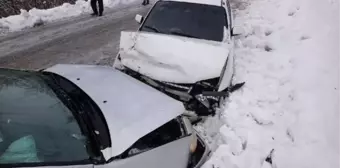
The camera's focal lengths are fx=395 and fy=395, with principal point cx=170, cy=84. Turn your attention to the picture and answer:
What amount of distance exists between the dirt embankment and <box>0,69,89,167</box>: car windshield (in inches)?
453

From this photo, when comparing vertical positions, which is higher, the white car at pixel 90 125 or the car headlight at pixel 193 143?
the white car at pixel 90 125

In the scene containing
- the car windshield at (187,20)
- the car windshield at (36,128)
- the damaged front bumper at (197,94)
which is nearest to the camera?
the car windshield at (36,128)

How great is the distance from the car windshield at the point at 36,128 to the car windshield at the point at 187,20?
3.20 m

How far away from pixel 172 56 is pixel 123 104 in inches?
85.0

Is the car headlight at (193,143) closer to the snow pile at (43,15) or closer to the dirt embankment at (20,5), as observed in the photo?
the snow pile at (43,15)

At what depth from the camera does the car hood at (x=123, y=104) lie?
319 centimetres

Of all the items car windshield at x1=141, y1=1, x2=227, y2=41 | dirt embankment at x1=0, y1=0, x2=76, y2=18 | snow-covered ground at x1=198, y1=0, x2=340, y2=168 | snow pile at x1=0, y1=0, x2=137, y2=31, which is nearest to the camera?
snow-covered ground at x1=198, y1=0, x2=340, y2=168

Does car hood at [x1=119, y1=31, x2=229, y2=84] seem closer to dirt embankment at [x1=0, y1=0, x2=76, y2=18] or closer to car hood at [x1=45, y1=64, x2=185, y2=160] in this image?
car hood at [x1=45, y1=64, x2=185, y2=160]

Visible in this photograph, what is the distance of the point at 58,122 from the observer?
3219 millimetres

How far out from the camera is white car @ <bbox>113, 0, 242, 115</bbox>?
534cm

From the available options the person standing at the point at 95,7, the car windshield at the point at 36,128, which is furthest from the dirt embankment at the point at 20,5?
the car windshield at the point at 36,128

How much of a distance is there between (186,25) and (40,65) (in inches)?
142

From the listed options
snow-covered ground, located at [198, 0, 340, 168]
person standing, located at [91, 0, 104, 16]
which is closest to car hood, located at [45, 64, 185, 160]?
snow-covered ground, located at [198, 0, 340, 168]

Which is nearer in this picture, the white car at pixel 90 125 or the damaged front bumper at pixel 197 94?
the white car at pixel 90 125
